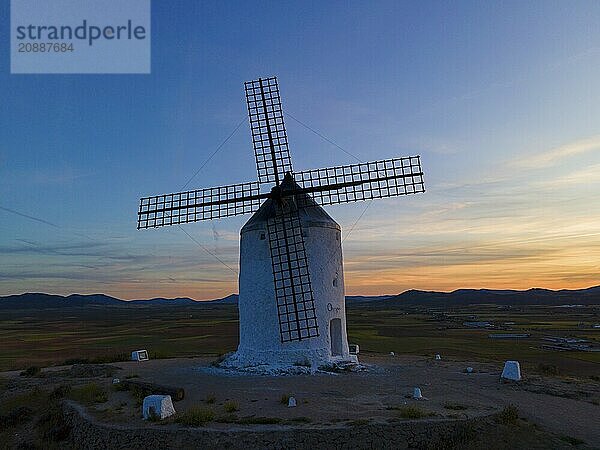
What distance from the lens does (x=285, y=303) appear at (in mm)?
18469

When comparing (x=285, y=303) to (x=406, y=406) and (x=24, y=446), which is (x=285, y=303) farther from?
(x=24, y=446)

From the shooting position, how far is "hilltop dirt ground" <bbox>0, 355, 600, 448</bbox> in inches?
418

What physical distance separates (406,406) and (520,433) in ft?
8.53

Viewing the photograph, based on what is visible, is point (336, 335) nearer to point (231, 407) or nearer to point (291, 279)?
point (291, 279)

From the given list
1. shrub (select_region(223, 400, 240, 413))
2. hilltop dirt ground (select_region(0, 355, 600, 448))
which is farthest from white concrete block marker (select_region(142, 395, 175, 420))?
shrub (select_region(223, 400, 240, 413))

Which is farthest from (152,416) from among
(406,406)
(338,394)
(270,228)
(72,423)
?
(270,228)

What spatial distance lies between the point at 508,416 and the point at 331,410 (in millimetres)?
4109

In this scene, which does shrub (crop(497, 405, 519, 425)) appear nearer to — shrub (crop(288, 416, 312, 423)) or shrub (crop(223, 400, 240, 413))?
shrub (crop(288, 416, 312, 423))

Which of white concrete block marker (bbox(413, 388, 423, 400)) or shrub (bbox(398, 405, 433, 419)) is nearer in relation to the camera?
shrub (bbox(398, 405, 433, 419))

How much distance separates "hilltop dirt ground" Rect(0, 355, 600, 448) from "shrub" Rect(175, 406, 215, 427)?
0.14 metres

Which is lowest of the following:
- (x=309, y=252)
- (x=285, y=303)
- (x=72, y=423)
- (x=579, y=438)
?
(x=579, y=438)

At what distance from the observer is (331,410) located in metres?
12.2

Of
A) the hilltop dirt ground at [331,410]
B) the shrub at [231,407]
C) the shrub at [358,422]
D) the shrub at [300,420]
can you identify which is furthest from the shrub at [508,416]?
the shrub at [231,407]

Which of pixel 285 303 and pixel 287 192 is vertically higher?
pixel 287 192
